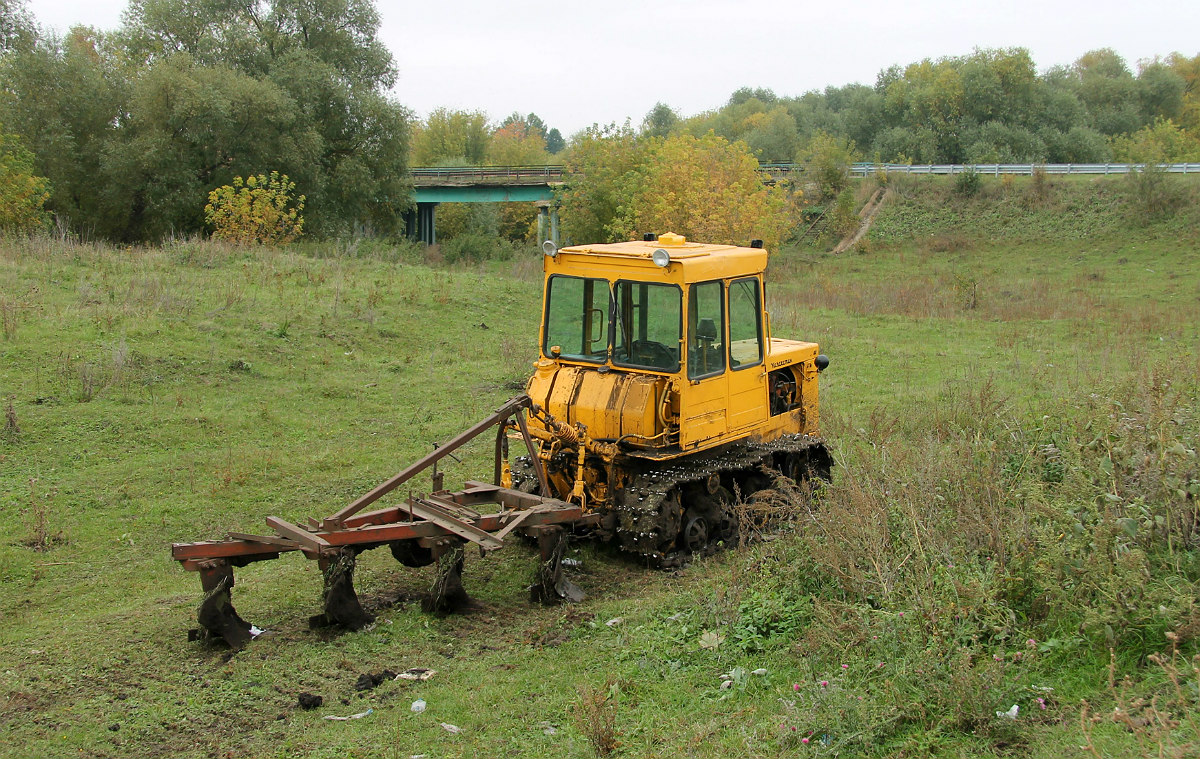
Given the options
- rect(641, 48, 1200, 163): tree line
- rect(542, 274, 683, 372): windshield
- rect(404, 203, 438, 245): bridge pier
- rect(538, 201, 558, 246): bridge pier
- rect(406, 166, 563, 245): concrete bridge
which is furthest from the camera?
rect(641, 48, 1200, 163): tree line

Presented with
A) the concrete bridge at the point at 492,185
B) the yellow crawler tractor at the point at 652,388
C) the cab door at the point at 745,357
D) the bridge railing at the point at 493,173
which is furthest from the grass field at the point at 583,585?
the bridge railing at the point at 493,173

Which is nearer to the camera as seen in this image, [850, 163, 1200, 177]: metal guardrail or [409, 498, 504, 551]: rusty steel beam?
[409, 498, 504, 551]: rusty steel beam

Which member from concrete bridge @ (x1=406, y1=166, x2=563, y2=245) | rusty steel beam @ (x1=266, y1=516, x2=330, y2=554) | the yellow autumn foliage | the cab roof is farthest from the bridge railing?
rusty steel beam @ (x1=266, y1=516, x2=330, y2=554)

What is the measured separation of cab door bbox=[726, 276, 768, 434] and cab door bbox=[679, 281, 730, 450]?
136 mm

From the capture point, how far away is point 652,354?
9.40 metres

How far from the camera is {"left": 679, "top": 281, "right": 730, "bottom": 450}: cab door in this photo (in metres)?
9.21

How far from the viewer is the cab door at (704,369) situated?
9211 mm

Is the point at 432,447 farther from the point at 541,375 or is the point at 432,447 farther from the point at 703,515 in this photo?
the point at 703,515

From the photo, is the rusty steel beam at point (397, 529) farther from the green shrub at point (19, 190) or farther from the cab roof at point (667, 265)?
the green shrub at point (19, 190)

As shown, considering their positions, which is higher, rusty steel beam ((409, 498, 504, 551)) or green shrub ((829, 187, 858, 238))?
green shrub ((829, 187, 858, 238))

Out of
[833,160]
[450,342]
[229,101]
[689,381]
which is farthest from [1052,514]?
[833,160]

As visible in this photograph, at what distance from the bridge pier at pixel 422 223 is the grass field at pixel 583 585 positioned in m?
39.1

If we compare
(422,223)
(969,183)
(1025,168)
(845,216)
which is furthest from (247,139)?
(1025,168)

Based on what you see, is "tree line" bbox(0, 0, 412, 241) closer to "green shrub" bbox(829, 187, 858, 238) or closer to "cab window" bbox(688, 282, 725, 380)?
"green shrub" bbox(829, 187, 858, 238)
